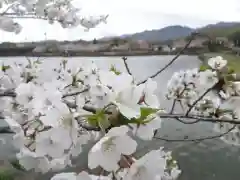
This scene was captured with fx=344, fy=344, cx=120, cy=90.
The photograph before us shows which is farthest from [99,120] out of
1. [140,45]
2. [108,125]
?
[140,45]

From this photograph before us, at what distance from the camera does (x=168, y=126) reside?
2.08 meters

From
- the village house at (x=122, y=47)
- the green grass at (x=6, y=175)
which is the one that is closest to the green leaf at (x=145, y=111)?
the village house at (x=122, y=47)

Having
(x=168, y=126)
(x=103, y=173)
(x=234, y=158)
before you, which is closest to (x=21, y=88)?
(x=103, y=173)

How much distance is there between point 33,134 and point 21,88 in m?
0.08

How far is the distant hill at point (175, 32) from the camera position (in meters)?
1.74

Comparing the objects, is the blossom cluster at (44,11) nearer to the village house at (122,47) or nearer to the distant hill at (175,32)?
the village house at (122,47)

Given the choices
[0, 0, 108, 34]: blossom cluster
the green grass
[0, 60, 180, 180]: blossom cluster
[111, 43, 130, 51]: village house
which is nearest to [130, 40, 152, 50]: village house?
[111, 43, 130, 51]: village house

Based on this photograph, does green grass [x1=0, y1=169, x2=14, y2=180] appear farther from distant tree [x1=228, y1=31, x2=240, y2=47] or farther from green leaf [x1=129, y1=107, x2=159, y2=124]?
green leaf [x1=129, y1=107, x2=159, y2=124]

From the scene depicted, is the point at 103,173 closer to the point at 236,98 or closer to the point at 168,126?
the point at 236,98

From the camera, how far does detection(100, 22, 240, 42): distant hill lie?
1.74 m

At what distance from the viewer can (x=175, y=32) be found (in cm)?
196

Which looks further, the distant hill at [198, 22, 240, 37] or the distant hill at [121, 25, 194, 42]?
the distant hill at [121, 25, 194, 42]

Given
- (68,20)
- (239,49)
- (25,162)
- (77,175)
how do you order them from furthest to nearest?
(239,49) → (68,20) → (25,162) → (77,175)

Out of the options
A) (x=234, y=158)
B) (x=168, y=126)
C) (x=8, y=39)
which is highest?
(x=8, y=39)
